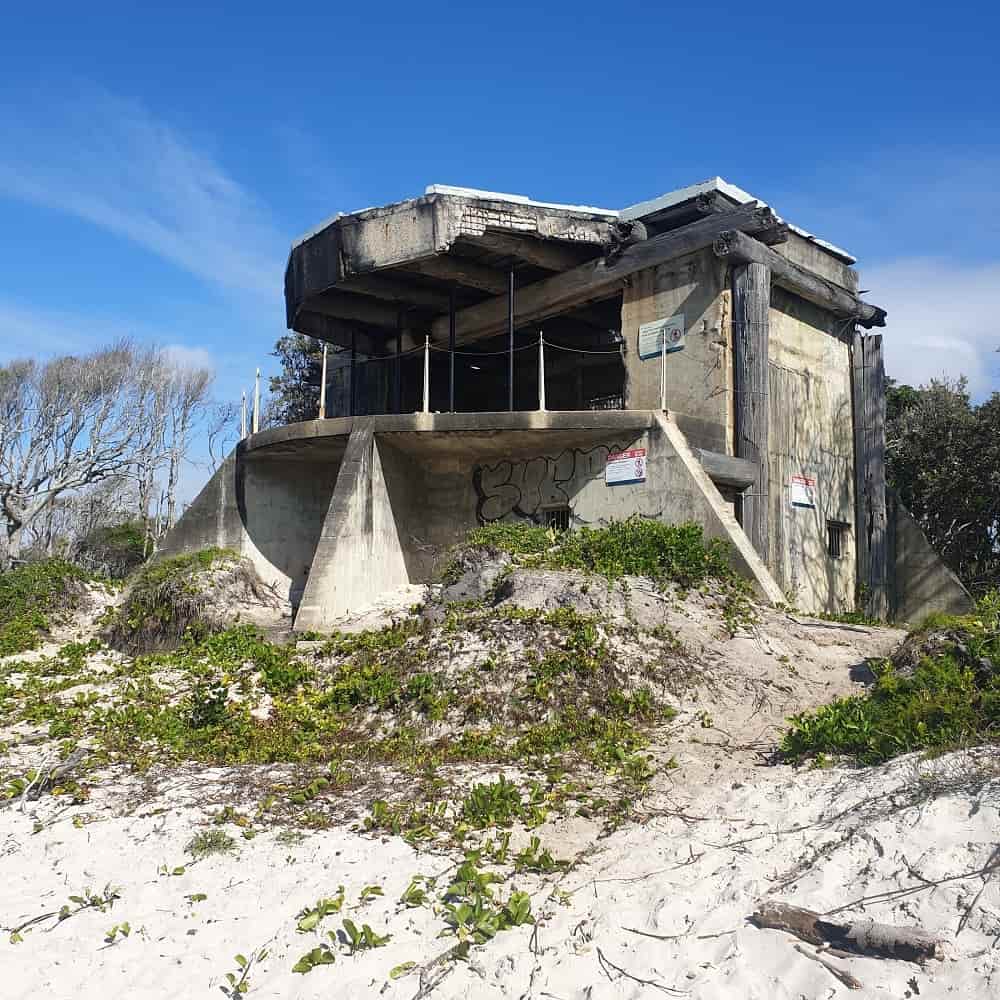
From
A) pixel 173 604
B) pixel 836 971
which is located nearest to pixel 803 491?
pixel 173 604

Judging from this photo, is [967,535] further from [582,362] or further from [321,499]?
[321,499]

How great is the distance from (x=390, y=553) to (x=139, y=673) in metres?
4.75

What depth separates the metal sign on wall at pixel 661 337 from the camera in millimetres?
15203

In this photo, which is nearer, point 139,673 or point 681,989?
point 681,989

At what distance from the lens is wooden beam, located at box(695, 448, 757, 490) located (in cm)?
1359

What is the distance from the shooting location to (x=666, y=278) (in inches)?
612

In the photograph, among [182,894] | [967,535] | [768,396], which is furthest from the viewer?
[967,535]

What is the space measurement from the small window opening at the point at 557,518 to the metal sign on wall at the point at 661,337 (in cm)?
299

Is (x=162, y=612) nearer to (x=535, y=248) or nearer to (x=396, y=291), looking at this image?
(x=396, y=291)

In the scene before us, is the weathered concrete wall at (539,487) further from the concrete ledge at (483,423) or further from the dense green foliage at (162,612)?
the dense green foliage at (162,612)

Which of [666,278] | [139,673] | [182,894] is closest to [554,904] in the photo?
[182,894]

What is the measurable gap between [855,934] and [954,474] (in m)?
17.5

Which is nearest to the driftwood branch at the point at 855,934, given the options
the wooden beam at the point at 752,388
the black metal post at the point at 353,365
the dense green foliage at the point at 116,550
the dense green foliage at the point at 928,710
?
the dense green foliage at the point at 928,710

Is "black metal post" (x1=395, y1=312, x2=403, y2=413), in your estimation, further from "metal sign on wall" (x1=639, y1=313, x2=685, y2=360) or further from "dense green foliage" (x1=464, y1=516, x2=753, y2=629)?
"dense green foliage" (x1=464, y1=516, x2=753, y2=629)
